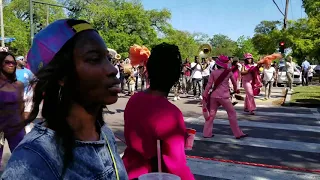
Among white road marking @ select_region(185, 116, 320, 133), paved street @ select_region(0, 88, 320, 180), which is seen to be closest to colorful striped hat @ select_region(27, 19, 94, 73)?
paved street @ select_region(0, 88, 320, 180)

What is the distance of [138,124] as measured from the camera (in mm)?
2506

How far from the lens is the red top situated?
2342 mm

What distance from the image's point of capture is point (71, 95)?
1.28 m

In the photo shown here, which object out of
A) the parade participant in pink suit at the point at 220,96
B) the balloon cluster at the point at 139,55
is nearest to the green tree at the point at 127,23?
the parade participant in pink suit at the point at 220,96

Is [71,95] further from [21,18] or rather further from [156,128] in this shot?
[21,18]

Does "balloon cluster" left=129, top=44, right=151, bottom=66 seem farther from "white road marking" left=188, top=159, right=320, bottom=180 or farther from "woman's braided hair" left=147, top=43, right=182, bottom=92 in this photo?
"woman's braided hair" left=147, top=43, right=182, bottom=92

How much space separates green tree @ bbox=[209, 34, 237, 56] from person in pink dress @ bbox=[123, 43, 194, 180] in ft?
278

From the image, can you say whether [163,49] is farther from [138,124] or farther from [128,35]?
[128,35]

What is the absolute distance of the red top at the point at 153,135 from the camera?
234cm

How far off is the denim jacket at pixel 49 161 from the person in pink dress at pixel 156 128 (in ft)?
3.29

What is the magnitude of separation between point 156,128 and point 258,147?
4.73 metres

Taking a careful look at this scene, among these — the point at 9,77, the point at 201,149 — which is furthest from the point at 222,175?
the point at 9,77

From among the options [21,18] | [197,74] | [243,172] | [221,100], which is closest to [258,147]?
[221,100]

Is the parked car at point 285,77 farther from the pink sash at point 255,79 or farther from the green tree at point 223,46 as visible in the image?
the green tree at point 223,46
